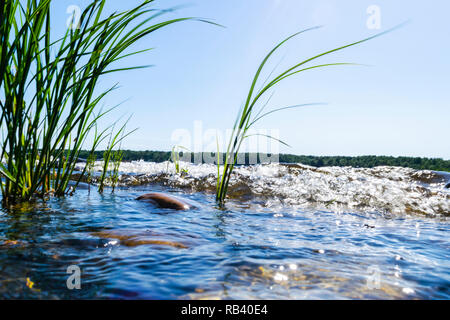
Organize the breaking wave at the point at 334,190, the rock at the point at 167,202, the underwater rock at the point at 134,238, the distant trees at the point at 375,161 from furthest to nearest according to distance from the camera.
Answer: the distant trees at the point at 375,161 < the breaking wave at the point at 334,190 < the rock at the point at 167,202 < the underwater rock at the point at 134,238

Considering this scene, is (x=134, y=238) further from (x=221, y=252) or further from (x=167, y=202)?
(x=167, y=202)

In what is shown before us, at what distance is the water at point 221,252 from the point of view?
1.00m

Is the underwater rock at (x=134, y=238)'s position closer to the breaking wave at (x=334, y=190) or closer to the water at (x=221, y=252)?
the water at (x=221, y=252)

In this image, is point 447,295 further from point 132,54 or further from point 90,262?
point 132,54

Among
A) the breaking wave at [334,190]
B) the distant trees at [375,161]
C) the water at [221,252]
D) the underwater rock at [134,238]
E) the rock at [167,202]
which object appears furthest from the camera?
the distant trees at [375,161]

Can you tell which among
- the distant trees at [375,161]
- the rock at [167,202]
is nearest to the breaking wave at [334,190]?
the rock at [167,202]

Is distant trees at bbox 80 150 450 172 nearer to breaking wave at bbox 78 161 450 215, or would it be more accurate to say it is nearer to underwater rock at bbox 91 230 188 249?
breaking wave at bbox 78 161 450 215

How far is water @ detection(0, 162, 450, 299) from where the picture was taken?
1.00 metres

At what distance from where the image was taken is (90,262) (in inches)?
46.4

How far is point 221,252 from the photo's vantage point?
136cm

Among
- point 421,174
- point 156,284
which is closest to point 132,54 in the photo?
point 156,284

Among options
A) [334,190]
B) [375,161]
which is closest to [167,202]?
[334,190]

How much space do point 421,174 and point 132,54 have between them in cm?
501

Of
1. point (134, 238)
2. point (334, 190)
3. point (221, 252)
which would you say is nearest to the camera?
point (221, 252)
